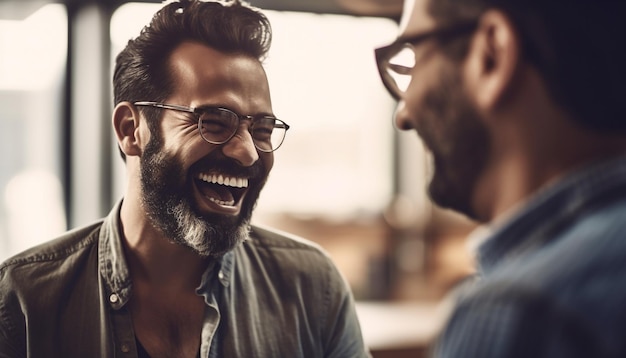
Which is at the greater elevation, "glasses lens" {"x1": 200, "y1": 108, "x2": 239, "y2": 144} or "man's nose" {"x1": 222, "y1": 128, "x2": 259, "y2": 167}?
"glasses lens" {"x1": 200, "y1": 108, "x2": 239, "y2": 144}

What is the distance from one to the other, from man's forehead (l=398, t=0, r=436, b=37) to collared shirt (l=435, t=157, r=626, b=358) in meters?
0.26

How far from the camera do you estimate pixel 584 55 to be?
0.68 meters

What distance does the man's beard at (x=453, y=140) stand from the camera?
781 mm

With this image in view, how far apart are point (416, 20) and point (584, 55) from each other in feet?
0.78

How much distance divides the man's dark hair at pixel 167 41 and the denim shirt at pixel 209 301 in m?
0.21

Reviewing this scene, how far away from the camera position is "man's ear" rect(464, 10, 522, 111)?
71 cm

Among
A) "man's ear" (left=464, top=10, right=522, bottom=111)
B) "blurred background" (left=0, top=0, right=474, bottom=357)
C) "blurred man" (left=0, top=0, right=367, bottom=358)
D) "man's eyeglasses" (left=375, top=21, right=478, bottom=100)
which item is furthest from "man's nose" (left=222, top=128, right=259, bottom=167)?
"man's ear" (left=464, top=10, right=522, bottom=111)

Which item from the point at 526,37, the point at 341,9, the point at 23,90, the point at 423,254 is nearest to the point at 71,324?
the point at 23,90

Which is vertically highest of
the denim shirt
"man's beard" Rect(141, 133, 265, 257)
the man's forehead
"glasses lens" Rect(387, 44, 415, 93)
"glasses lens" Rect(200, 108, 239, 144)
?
the man's forehead

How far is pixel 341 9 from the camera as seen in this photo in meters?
1.77

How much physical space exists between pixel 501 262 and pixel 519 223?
0.05 m

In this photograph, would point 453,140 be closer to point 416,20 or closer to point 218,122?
point 416,20

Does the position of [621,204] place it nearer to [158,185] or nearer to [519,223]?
[519,223]

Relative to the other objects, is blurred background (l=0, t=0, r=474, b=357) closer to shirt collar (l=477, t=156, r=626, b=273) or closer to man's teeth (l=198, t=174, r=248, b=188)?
man's teeth (l=198, t=174, r=248, b=188)
